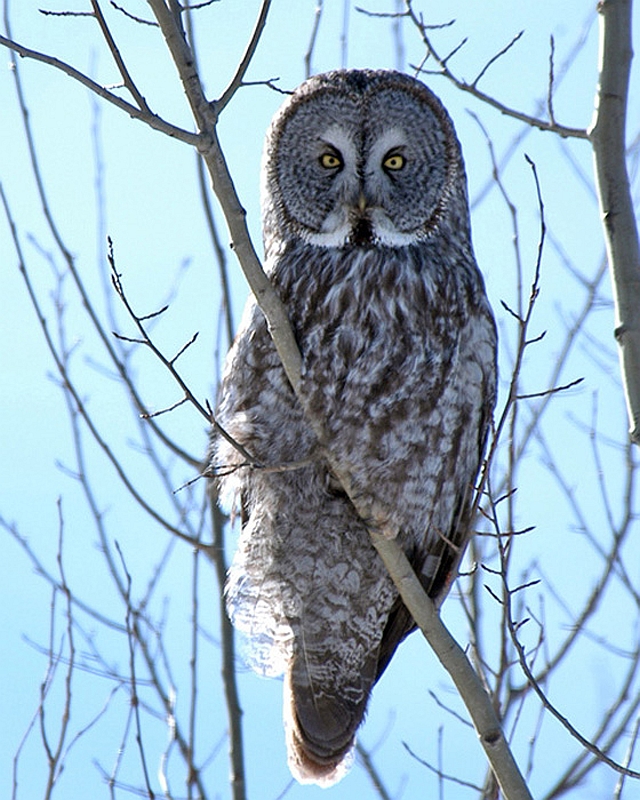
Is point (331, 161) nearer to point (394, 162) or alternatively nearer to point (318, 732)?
point (394, 162)

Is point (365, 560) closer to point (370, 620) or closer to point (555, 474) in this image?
point (370, 620)

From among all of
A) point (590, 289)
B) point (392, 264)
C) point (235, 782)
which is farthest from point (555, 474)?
point (235, 782)

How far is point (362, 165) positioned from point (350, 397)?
2.67ft

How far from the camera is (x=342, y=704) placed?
3.34m

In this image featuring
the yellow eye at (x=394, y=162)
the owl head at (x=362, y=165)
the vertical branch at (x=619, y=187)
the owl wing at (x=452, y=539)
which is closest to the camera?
the vertical branch at (x=619, y=187)

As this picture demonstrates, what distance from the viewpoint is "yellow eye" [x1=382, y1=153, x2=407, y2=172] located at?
3443 mm

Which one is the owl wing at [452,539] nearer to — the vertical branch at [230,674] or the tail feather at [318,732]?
the tail feather at [318,732]

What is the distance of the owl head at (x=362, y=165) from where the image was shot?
3318 millimetres

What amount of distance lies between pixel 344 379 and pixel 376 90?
1.04 m

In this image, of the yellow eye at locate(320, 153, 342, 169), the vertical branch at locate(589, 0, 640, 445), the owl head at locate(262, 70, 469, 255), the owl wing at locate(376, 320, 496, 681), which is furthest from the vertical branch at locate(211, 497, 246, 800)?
the vertical branch at locate(589, 0, 640, 445)

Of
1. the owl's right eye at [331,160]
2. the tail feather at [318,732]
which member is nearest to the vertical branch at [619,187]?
the owl's right eye at [331,160]

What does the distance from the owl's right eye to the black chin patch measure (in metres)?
0.23

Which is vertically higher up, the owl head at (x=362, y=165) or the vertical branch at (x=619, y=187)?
the owl head at (x=362, y=165)

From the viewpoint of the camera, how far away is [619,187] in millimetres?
2500
